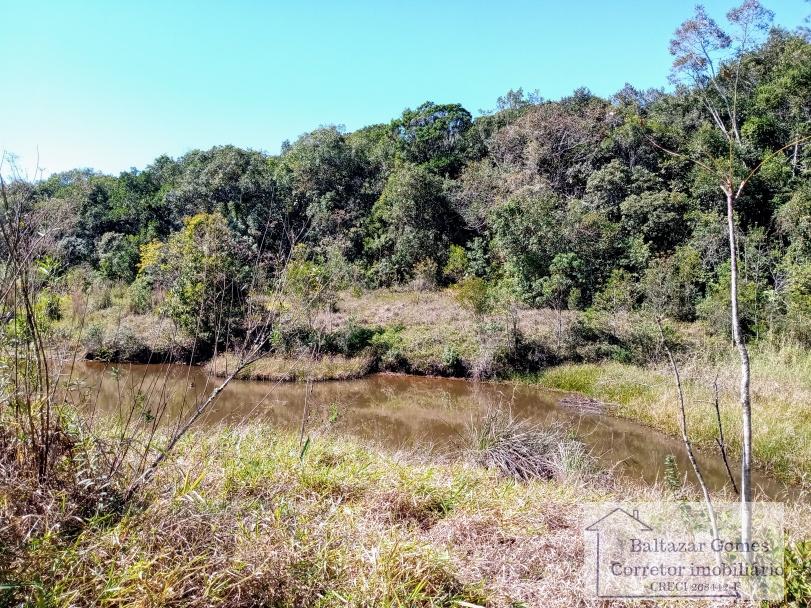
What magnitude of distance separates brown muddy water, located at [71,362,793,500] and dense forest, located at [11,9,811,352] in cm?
288

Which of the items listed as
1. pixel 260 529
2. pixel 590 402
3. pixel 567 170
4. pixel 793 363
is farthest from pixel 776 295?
pixel 260 529

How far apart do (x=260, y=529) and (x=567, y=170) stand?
20160mm

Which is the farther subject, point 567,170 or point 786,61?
point 567,170

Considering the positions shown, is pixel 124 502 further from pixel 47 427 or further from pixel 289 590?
pixel 289 590

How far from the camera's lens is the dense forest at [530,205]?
13.6 m

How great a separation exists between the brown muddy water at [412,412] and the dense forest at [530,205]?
9.46 ft

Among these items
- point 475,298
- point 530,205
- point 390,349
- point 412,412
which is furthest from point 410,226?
point 412,412

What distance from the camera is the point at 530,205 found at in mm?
15773

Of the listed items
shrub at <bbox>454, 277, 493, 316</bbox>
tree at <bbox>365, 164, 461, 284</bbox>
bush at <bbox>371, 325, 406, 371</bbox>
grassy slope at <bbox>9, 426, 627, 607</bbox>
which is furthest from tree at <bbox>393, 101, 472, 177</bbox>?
grassy slope at <bbox>9, 426, 627, 607</bbox>

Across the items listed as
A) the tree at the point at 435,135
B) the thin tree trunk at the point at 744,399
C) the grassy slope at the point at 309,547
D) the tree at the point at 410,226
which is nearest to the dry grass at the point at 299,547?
the grassy slope at the point at 309,547

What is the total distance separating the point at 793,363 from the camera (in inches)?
355

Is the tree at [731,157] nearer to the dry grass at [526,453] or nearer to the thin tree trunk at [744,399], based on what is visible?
the thin tree trunk at [744,399]

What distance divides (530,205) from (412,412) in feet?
30.2

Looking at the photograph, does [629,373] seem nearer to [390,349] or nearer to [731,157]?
[390,349]
